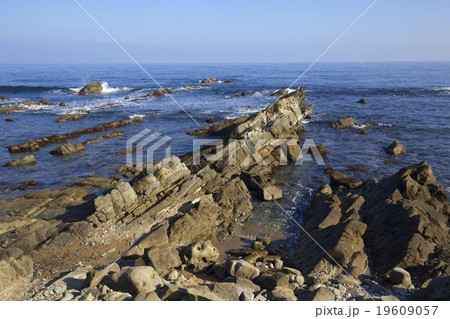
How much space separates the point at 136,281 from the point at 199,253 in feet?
13.8

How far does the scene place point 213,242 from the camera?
16891 mm

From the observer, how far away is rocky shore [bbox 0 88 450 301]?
11.0 metres

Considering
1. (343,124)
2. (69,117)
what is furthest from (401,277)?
(69,117)

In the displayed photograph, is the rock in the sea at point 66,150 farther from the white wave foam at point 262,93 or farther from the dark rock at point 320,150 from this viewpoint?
the white wave foam at point 262,93

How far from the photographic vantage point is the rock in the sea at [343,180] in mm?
22819

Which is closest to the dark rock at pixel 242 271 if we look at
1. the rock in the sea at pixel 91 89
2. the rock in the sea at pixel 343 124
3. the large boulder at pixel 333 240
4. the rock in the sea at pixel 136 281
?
the large boulder at pixel 333 240

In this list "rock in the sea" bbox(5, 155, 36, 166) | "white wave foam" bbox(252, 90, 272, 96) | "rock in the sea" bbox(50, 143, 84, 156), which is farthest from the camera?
"white wave foam" bbox(252, 90, 272, 96)

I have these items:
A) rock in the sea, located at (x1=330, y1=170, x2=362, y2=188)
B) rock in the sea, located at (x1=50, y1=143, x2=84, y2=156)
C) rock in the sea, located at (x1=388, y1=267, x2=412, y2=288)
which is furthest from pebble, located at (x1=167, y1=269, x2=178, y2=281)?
rock in the sea, located at (x1=50, y1=143, x2=84, y2=156)

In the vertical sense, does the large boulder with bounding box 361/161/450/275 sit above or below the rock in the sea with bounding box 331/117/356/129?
below

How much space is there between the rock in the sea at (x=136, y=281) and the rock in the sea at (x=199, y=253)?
3295 mm

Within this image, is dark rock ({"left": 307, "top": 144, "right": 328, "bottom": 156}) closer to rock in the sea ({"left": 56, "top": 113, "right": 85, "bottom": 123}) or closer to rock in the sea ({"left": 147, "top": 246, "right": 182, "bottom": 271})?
rock in the sea ({"left": 147, "top": 246, "right": 182, "bottom": 271})

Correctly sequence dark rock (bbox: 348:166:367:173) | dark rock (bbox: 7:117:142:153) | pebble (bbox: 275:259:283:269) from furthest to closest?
dark rock (bbox: 7:117:142:153)
dark rock (bbox: 348:166:367:173)
pebble (bbox: 275:259:283:269)

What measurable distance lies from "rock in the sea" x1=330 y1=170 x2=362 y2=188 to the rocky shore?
10 cm

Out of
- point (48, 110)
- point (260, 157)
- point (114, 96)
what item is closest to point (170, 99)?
point (114, 96)
